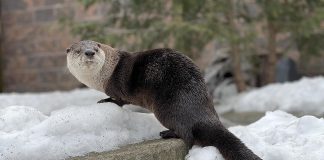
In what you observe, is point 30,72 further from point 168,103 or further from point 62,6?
point 168,103

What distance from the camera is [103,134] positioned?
1.86m

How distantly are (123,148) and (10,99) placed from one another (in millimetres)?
2002

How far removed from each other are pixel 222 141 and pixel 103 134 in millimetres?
407

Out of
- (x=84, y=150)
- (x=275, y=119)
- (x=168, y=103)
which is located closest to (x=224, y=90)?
(x=275, y=119)

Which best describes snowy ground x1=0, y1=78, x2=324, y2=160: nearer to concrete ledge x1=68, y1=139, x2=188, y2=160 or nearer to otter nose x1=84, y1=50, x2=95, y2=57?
concrete ledge x1=68, y1=139, x2=188, y2=160

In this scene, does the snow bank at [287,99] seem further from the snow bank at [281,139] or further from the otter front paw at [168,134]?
the otter front paw at [168,134]

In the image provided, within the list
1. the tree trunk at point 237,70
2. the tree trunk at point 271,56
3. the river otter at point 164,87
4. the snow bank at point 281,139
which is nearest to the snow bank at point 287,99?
the tree trunk at point 237,70

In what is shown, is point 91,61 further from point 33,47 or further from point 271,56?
point 33,47

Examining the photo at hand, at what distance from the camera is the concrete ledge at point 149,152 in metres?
1.65

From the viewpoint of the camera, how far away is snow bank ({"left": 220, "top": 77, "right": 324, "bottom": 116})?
3.20 m

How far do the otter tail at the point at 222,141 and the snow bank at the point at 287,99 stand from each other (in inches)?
49.5

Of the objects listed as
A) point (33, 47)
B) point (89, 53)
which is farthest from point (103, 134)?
point (33, 47)

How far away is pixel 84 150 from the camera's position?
1750 mm

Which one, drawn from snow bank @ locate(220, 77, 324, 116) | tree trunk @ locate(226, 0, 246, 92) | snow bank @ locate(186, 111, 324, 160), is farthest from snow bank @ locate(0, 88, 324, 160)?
tree trunk @ locate(226, 0, 246, 92)
